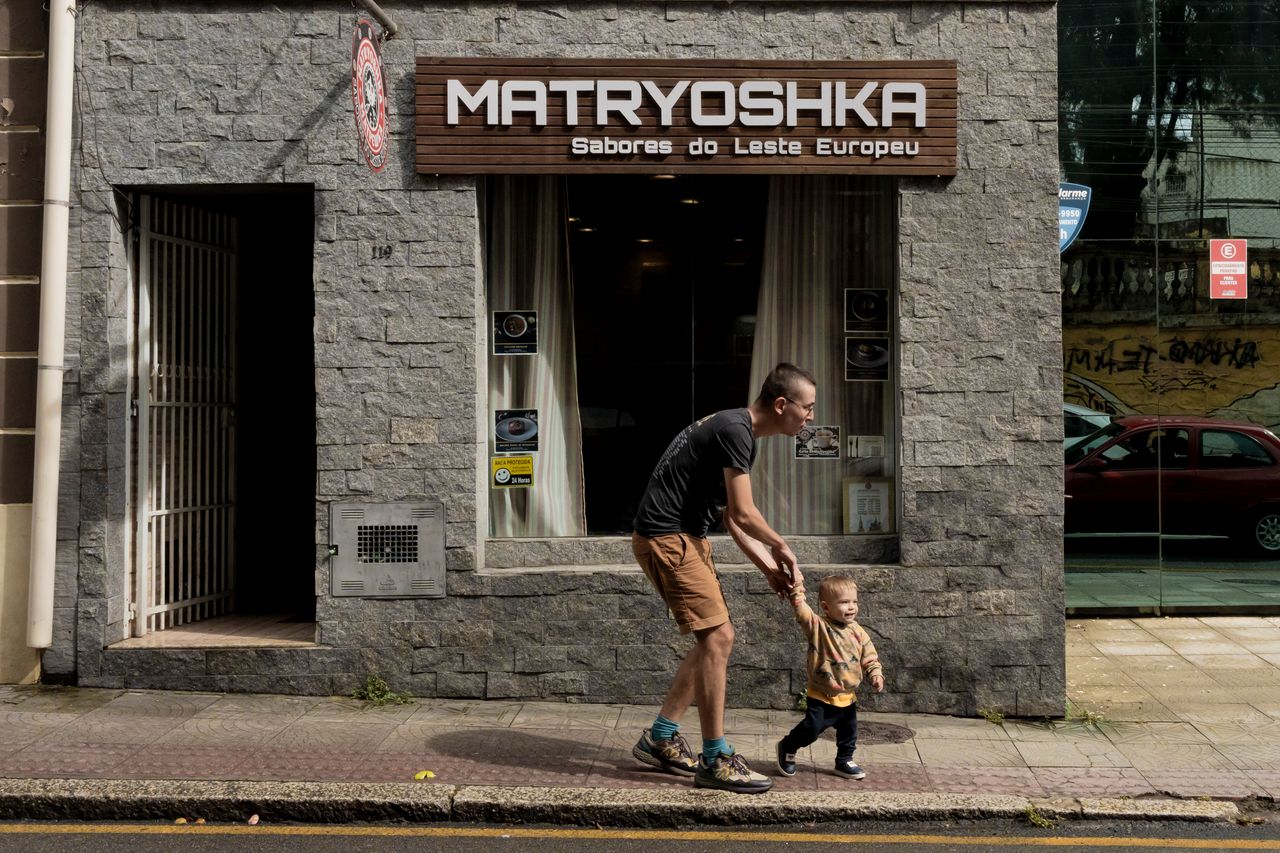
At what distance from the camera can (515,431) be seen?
25.2ft

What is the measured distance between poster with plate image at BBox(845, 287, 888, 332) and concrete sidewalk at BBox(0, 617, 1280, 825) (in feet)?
7.69

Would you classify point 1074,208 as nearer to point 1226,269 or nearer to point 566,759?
point 1226,269

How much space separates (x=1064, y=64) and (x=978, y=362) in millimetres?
3945

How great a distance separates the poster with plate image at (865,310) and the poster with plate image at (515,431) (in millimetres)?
2088

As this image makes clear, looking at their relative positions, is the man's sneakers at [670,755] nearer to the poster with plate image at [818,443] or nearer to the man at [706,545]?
the man at [706,545]

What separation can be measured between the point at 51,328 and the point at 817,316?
4603 millimetres

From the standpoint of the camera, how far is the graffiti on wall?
9844 millimetres

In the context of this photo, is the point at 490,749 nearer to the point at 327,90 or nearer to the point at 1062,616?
the point at 1062,616

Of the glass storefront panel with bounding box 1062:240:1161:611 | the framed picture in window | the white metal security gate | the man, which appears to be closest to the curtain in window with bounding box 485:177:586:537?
the framed picture in window

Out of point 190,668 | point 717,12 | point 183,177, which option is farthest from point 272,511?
point 717,12

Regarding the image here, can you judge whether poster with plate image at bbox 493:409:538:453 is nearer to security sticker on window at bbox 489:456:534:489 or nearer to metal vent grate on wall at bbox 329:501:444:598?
security sticker on window at bbox 489:456:534:489

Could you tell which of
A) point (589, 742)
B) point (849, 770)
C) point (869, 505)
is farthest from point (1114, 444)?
point (589, 742)

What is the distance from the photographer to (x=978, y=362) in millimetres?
7148

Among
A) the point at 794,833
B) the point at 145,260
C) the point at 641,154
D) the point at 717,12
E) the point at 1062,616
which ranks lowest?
the point at 794,833
